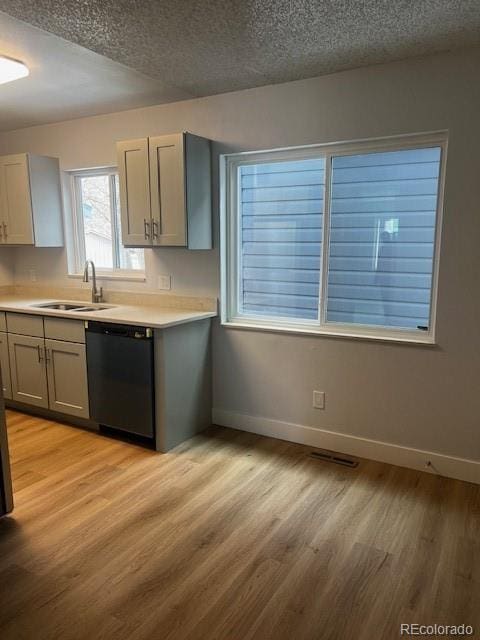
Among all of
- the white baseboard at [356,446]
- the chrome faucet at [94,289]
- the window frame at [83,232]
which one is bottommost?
the white baseboard at [356,446]

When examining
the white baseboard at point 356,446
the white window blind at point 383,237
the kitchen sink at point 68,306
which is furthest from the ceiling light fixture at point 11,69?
the white baseboard at point 356,446

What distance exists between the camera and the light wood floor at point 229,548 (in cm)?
171

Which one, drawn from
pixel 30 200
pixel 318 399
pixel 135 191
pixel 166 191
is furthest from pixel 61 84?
pixel 318 399

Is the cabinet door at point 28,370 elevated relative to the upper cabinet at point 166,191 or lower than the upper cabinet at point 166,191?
lower

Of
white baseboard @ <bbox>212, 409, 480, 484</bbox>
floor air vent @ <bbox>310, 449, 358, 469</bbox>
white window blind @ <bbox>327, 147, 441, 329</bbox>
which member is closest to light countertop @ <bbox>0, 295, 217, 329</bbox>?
white baseboard @ <bbox>212, 409, 480, 484</bbox>

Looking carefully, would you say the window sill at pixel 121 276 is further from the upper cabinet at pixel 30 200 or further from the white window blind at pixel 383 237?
the white window blind at pixel 383 237

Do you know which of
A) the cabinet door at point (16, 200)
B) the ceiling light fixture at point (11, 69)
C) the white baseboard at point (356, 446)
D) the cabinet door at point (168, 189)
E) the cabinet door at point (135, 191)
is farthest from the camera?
the cabinet door at point (16, 200)

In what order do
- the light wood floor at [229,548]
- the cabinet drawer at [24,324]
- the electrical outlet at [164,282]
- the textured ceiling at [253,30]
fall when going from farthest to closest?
the electrical outlet at [164,282] → the cabinet drawer at [24,324] → the textured ceiling at [253,30] → the light wood floor at [229,548]

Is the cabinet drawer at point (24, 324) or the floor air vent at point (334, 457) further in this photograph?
the cabinet drawer at point (24, 324)

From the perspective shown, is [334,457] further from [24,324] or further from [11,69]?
[11,69]

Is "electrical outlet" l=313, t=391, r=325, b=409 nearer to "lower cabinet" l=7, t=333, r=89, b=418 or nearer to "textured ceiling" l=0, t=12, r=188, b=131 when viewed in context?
"lower cabinet" l=7, t=333, r=89, b=418

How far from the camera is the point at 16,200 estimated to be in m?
3.97

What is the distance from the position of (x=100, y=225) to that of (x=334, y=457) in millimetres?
2789

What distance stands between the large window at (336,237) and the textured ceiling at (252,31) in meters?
0.54
